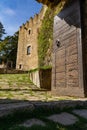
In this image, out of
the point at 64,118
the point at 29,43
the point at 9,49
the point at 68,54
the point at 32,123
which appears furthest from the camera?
the point at 9,49

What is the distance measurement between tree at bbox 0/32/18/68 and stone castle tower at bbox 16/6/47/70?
3.49 metres

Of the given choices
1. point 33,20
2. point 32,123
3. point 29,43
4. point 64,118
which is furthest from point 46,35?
point 32,123

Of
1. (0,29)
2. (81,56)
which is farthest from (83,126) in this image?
(0,29)

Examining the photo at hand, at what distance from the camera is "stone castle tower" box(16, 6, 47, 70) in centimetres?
2420

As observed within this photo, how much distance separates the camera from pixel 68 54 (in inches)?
231

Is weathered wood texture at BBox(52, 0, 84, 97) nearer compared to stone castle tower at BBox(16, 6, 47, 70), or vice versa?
weathered wood texture at BBox(52, 0, 84, 97)

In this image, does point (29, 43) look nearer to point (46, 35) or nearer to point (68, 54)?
point (46, 35)

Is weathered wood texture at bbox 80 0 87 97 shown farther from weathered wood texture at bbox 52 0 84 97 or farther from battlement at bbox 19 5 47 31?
battlement at bbox 19 5 47 31

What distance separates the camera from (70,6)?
6.13 meters

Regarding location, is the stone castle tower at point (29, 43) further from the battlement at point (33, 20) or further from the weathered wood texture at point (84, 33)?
the weathered wood texture at point (84, 33)

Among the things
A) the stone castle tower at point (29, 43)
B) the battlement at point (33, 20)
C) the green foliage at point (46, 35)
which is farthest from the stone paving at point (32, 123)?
the stone castle tower at point (29, 43)

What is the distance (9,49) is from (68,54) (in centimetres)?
2739

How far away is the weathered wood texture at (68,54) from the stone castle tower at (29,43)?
54.1 ft

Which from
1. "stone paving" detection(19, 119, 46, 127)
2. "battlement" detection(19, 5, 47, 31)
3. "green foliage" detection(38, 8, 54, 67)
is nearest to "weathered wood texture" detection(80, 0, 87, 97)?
"stone paving" detection(19, 119, 46, 127)
